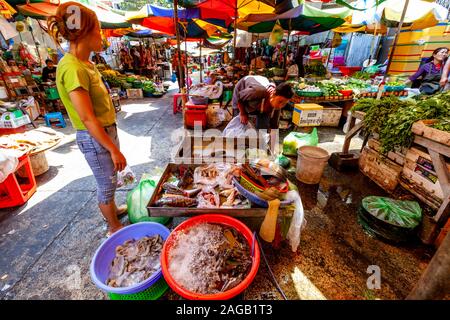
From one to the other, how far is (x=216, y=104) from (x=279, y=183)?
5555mm

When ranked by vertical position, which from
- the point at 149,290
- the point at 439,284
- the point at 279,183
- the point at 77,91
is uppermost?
the point at 77,91

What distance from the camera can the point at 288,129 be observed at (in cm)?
696

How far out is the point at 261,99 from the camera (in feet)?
12.3

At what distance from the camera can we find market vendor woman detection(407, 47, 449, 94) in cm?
606

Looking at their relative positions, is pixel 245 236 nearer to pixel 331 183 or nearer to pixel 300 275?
pixel 300 275

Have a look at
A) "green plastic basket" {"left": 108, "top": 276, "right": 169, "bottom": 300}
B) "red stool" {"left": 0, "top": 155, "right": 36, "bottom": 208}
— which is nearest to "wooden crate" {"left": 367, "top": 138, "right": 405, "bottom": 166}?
"green plastic basket" {"left": 108, "top": 276, "right": 169, "bottom": 300}

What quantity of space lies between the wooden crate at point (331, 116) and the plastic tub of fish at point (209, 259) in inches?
243

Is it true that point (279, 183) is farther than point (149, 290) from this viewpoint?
Yes

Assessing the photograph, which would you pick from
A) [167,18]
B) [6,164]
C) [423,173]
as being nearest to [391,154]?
[423,173]

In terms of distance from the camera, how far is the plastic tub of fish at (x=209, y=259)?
1.70 meters

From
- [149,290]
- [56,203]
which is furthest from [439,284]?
[56,203]

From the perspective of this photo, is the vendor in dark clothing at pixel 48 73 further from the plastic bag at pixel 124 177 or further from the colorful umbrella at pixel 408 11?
the colorful umbrella at pixel 408 11

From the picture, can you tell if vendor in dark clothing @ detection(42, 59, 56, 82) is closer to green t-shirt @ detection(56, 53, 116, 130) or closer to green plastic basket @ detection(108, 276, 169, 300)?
green t-shirt @ detection(56, 53, 116, 130)

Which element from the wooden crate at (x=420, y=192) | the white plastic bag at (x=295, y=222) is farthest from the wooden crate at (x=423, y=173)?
the white plastic bag at (x=295, y=222)
